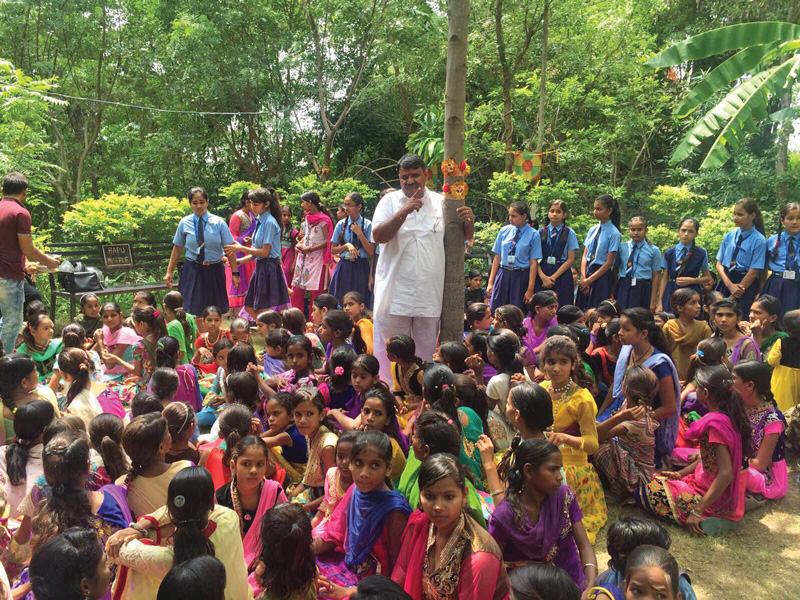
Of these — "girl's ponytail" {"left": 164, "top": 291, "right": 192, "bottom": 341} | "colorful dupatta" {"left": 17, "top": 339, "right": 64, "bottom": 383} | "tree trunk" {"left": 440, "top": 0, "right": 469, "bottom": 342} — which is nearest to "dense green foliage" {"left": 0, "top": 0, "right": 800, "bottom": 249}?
"girl's ponytail" {"left": 164, "top": 291, "right": 192, "bottom": 341}

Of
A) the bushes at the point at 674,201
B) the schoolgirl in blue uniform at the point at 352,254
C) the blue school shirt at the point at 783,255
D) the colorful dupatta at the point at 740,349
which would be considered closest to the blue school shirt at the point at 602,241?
the blue school shirt at the point at 783,255

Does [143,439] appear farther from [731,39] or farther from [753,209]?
[753,209]

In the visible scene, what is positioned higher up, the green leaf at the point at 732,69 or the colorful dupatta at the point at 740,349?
the green leaf at the point at 732,69

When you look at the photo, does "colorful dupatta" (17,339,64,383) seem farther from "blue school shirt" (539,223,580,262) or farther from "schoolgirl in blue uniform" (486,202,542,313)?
"blue school shirt" (539,223,580,262)

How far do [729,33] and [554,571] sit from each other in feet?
17.2

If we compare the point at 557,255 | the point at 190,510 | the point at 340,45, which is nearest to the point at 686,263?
the point at 557,255

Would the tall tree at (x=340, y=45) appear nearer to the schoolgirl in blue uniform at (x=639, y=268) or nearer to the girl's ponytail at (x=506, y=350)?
the schoolgirl in blue uniform at (x=639, y=268)

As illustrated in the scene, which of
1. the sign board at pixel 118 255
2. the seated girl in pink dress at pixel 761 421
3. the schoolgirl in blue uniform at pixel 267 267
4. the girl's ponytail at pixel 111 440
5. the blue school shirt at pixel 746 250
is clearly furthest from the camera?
the sign board at pixel 118 255

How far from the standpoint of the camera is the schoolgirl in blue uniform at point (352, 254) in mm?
7547

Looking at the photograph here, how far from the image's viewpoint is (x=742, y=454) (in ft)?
11.1

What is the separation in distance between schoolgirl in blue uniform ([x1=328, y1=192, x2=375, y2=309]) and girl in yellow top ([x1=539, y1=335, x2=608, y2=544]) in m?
4.45

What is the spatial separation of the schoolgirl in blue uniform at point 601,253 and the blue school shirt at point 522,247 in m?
0.63

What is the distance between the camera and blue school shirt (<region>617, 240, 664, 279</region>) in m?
6.62

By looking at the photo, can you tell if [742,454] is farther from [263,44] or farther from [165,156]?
[165,156]
